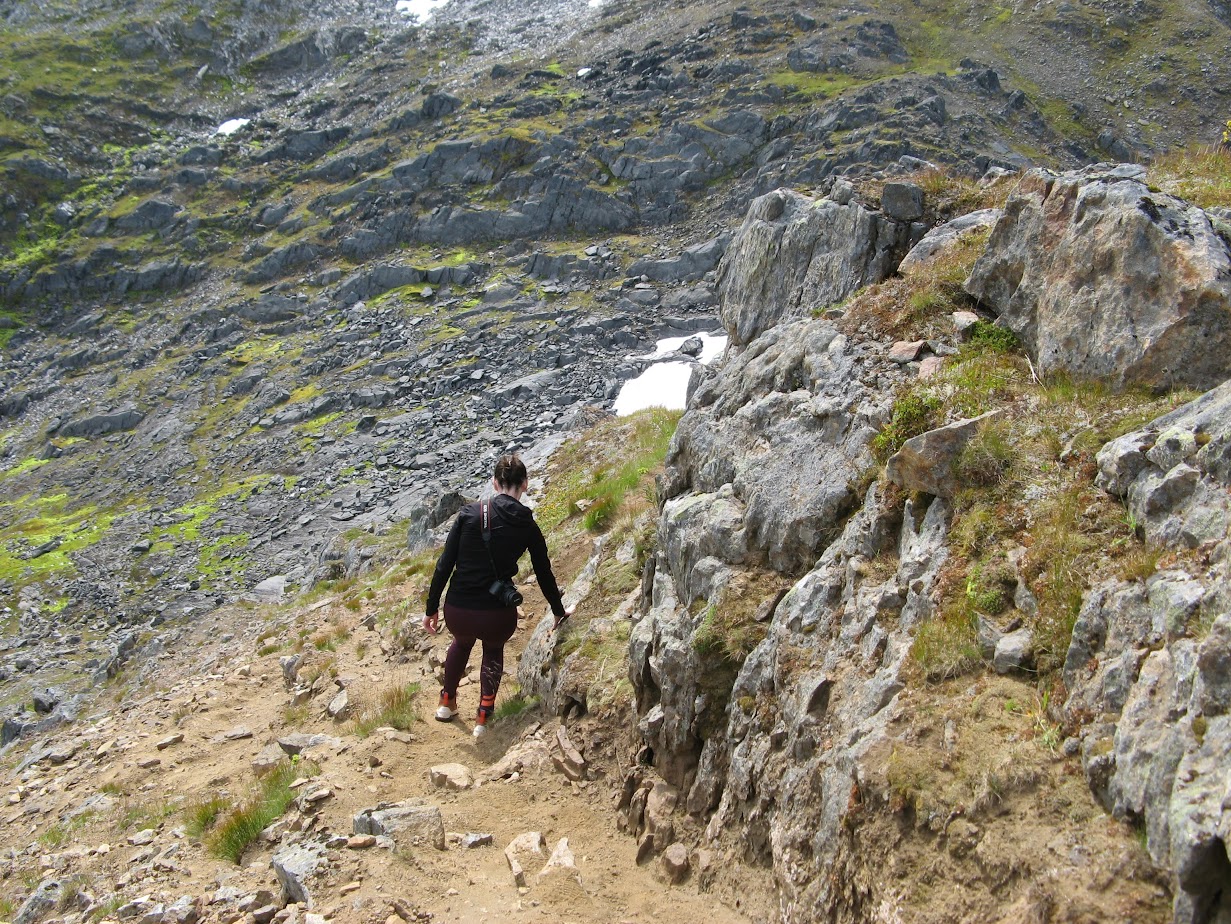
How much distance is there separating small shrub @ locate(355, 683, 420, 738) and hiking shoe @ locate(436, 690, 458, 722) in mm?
266

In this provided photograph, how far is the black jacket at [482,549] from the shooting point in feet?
26.8

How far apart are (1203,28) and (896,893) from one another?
101m

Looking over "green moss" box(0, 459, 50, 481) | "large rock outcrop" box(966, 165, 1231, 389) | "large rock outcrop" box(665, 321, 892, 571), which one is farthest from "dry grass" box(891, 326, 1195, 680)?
"green moss" box(0, 459, 50, 481)

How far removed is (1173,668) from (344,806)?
6180 millimetres

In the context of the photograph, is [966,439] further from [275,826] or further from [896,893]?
[275,826]

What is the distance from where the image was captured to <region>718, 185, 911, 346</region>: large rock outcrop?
10.1 meters

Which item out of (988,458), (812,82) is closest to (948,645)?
(988,458)

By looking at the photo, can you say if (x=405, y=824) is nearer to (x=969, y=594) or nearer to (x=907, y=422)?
(x=969, y=594)

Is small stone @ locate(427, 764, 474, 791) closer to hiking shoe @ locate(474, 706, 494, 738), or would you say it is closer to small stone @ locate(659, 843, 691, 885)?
hiking shoe @ locate(474, 706, 494, 738)

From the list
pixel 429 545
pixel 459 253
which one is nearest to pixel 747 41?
pixel 459 253

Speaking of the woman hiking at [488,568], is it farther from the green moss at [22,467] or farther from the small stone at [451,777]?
the green moss at [22,467]

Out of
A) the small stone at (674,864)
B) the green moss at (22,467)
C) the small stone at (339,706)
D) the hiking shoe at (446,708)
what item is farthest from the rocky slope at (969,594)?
the green moss at (22,467)

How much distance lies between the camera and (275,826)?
678 cm

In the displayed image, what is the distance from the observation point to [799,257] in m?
11.5
